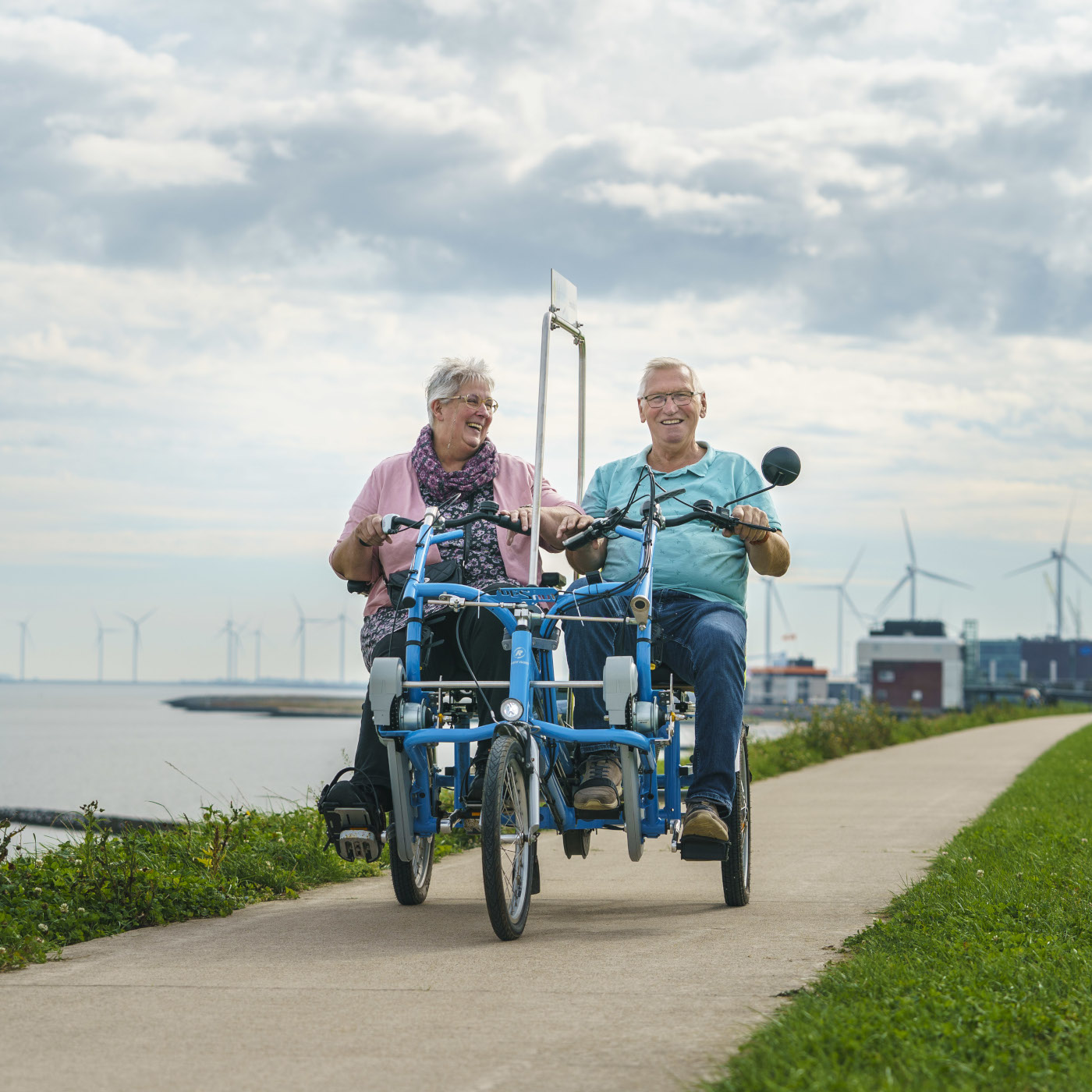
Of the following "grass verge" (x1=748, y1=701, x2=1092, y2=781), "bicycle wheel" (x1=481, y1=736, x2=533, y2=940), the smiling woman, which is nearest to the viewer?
"bicycle wheel" (x1=481, y1=736, x2=533, y2=940)

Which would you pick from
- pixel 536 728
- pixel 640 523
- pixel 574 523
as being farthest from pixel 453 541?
pixel 536 728

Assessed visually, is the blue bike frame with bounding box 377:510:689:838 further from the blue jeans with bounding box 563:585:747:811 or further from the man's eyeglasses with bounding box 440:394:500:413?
the man's eyeglasses with bounding box 440:394:500:413

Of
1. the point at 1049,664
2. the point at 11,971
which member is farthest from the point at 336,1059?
the point at 1049,664

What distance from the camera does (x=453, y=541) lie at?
19.9ft

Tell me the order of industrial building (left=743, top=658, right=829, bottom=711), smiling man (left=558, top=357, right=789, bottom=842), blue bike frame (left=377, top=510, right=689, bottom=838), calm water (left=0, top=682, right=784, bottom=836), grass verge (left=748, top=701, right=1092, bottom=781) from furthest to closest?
industrial building (left=743, top=658, right=829, bottom=711), calm water (left=0, top=682, right=784, bottom=836), grass verge (left=748, top=701, right=1092, bottom=781), smiling man (left=558, top=357, right=789, bottom=842), blue bike frame (left=377, top=510, right=689, bottom=838)

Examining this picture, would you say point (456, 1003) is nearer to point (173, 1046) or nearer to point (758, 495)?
point (173, 1046)

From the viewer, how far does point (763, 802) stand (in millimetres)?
11086

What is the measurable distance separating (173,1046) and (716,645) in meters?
2.77

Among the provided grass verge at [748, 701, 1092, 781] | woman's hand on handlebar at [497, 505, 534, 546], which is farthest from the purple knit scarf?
grass verge at [748, 701, 1092, 781]

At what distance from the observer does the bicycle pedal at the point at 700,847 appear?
530 cm

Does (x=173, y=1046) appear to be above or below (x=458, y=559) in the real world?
below

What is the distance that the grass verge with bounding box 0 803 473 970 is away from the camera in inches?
196

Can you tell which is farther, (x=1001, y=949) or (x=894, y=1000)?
(x=1001, y=949)

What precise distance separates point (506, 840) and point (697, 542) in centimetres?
185
